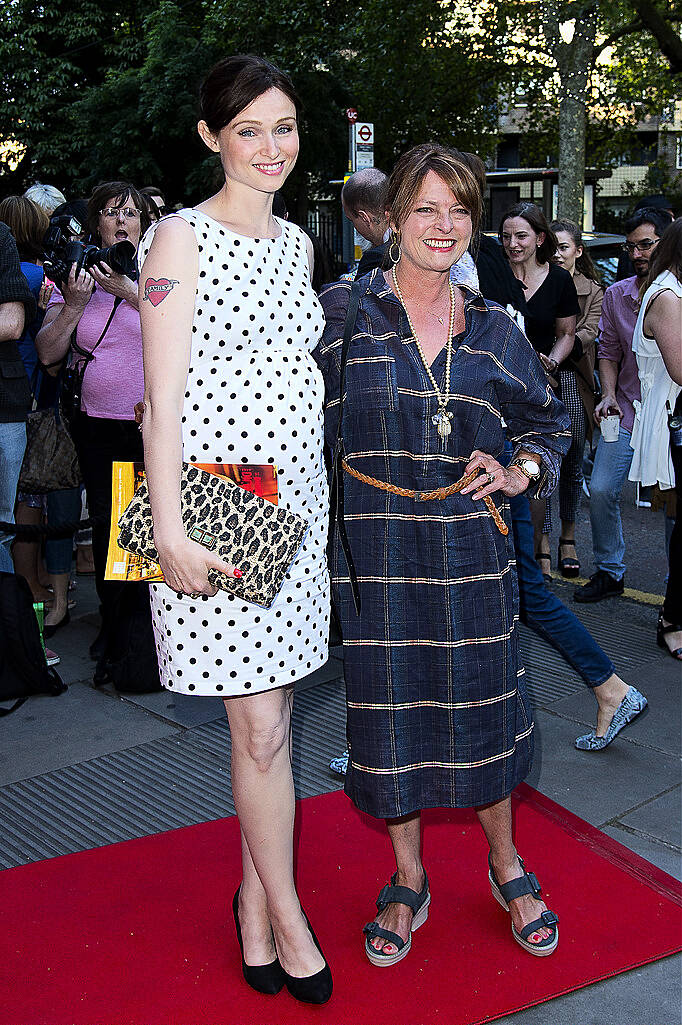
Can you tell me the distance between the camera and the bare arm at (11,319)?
4.46 meters

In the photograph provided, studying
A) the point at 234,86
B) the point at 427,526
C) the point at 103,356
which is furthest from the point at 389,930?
the point at 103,356

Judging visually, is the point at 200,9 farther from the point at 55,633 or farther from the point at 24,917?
the point at 24,917

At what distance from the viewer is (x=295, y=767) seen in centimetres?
409

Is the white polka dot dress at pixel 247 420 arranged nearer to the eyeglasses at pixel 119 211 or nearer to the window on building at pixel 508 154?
the eyeglasses at pixel 119 211

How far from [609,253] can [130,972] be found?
36.3 feet

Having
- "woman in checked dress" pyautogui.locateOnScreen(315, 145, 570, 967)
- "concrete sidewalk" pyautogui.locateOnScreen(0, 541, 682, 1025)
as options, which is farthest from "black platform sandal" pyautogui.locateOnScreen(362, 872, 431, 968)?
"concrete sidewalk" pyautogui.locateOnScreen(0, 541, 682, 1025)

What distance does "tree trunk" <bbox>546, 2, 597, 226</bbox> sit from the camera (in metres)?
23.3

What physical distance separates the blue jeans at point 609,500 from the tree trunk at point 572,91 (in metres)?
18.7

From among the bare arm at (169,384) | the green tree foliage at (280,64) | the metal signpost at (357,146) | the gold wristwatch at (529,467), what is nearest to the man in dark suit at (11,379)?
the bare arm at (169,384)

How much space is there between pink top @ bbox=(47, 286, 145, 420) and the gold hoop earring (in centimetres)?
223

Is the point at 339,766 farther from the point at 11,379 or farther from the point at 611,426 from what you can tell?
the point at 611,426

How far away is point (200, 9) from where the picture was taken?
26531mm

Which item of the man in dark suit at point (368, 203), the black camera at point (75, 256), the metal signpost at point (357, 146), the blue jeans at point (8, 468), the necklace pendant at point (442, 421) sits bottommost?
the blue jeans at point (8, 468)

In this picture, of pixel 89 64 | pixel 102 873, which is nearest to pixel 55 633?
pixel 102 873
